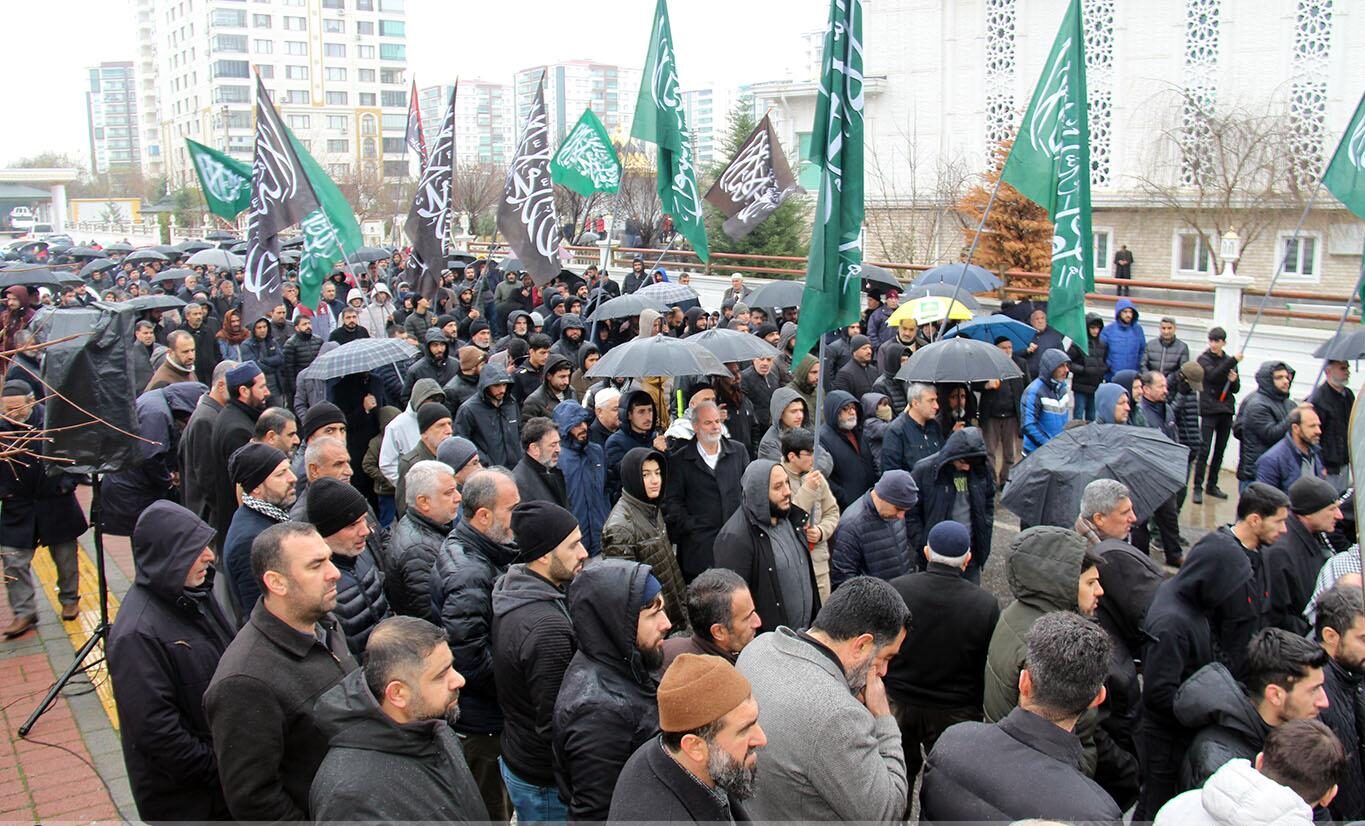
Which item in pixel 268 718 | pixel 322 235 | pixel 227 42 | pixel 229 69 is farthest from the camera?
pixel 229 69

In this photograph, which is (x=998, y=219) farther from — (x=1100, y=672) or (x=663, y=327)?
(x=1100, y=672)

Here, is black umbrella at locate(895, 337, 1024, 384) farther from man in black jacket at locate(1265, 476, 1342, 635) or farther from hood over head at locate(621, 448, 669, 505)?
hood over head at locate(621, 448, 669, 505)

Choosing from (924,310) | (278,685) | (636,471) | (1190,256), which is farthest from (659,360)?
(1190,256)

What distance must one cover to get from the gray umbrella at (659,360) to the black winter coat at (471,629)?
307 centimetres

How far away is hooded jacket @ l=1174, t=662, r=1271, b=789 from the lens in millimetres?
3898

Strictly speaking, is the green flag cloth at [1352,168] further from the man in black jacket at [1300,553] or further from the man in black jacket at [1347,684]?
the man in black jacket at [1347,684]

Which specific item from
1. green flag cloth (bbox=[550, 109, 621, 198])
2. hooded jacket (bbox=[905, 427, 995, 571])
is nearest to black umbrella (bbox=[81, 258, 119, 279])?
green flag cloth (bbox=[550, 109, 621, 198])

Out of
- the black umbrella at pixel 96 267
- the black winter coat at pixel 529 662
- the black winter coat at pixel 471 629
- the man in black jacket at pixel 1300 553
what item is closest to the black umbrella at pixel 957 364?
the man in black jacket at pixel 1300 553

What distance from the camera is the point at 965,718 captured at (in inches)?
185

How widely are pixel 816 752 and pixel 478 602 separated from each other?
1780mm

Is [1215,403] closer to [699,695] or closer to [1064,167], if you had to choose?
[1064,167]

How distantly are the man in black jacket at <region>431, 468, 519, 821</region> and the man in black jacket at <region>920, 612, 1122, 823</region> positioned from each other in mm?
1841

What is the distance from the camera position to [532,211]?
1134 cm

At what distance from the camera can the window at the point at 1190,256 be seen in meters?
30.2
